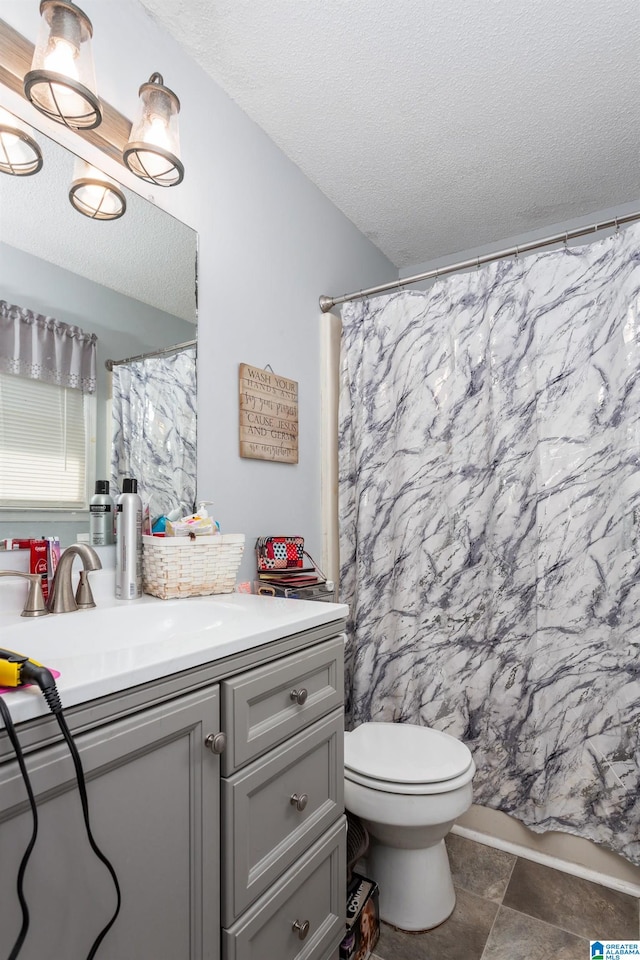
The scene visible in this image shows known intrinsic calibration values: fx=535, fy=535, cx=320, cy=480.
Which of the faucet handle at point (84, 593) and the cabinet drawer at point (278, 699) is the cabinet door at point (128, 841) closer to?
the cabinet drawer at point (278, 699)

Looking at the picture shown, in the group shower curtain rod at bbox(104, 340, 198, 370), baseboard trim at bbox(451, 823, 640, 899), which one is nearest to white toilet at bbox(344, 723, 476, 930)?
baseboard trim at bbox(451, 823, 640, 899)

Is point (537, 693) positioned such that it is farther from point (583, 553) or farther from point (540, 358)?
point (540, 358)

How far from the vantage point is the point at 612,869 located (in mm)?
1688

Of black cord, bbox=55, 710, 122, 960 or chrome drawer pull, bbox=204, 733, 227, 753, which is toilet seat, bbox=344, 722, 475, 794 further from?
black cord, bbox=55, 710, 122, 960

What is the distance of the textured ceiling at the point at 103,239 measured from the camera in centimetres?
121

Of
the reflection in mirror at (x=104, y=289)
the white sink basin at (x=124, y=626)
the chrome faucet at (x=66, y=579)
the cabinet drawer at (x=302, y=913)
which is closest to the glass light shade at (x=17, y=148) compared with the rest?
the reflection in mirror at (x=104, y=289)

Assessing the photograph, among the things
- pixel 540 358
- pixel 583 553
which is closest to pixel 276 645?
pixel 583 553

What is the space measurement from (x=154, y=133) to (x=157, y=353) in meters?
0.55

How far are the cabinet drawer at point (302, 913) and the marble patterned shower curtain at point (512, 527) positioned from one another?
0.86 m

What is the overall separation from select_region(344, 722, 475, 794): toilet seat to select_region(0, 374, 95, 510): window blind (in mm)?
1056

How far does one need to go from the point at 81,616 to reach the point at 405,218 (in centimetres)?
219

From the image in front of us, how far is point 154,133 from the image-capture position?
1355 mm

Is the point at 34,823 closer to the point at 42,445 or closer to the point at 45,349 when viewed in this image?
the point at 42,445

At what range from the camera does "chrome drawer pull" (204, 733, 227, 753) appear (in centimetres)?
88
